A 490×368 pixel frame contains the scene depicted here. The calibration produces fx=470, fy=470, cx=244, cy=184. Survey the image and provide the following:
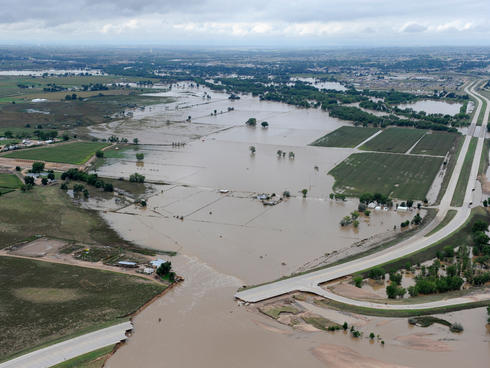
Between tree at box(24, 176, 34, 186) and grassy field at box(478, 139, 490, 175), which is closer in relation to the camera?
tree at box(24, 176, 34, 186)

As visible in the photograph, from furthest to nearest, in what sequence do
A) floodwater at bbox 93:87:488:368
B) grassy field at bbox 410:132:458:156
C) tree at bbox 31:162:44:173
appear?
grassy field at bbox 410:132:458:156 < tree at bbox 31:162:44:173 < floodwater at bbox 93:87:488:368

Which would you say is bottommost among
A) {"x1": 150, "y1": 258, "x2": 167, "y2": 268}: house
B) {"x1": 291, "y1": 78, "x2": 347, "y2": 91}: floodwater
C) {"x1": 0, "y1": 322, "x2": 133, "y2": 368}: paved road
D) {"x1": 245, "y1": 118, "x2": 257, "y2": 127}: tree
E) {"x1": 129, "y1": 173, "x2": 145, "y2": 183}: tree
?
{"x1": 0, "y1": 322, "x2": 133, "y2": 368}: paved road

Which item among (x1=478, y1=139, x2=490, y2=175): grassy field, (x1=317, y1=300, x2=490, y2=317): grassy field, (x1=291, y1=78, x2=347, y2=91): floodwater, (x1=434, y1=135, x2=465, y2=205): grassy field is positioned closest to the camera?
(x1=317, y1=300, x2=490, y2=317): grassy field

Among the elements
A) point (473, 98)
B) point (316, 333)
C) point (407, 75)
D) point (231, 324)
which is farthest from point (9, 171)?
point (407, 75)

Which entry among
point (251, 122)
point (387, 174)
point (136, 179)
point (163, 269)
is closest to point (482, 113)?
point (251, 122)

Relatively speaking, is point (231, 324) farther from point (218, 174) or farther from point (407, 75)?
point (407, 75)

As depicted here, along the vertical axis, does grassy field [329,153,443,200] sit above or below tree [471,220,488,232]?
above

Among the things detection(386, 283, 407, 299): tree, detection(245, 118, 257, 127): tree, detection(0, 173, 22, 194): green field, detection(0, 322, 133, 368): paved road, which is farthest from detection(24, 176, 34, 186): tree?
detection(245, 118, 257, 127): tree

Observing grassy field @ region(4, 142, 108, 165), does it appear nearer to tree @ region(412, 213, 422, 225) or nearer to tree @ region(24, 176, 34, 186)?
tree @ region(24, 176, 34, 186)
